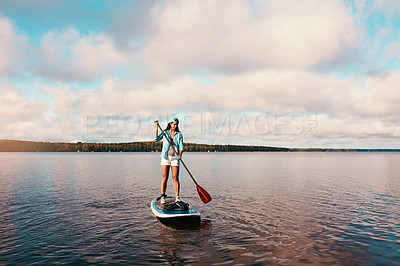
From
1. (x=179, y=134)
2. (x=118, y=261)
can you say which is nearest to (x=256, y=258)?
(x=118, y=261)

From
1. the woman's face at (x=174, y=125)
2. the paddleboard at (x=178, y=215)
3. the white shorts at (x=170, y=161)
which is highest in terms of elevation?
the woman's face at (x=174, y=125)

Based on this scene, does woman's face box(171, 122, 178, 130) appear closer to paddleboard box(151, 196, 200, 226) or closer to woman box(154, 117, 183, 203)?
woman box(154, 117, 183, 203)

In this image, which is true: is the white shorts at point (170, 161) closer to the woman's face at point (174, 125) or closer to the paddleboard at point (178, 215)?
the woman's face at point (174, 125)

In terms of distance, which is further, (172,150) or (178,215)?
(172,150)

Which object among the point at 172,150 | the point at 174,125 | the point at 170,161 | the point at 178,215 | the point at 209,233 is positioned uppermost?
the point at 174,125

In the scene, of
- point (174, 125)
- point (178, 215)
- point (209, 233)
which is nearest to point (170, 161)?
point (174, 125)

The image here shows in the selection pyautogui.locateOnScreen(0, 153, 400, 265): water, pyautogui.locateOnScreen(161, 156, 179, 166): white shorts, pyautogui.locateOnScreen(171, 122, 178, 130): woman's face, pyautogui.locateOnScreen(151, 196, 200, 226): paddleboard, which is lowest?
pyautogui.locateOnScreen(0, 153, 400, 265): water

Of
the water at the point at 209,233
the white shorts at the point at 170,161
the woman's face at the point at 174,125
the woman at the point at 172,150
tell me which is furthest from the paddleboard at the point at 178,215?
the woman's face at the point at 174,125

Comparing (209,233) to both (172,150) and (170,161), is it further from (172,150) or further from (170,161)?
(172,150)

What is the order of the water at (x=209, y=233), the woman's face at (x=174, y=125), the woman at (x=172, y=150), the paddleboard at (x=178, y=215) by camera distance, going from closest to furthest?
the water at (x=209, y=233) < the paddleboard at (x=178, y=215) < the woman at (x=172, y=150) < the woman's face at (x=174, y=125)

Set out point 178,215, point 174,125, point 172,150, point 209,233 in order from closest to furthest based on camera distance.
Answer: point 209,233
point 178,215
point 172,150
point 174,125

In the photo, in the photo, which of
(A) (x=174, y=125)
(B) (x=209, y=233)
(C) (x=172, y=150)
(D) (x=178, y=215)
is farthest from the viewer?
(A) (x=174, y=125)

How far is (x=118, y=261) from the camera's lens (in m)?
8.70

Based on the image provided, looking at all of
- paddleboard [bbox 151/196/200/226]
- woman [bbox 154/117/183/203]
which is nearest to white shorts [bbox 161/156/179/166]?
woman [bbox 154/117/183/203]
